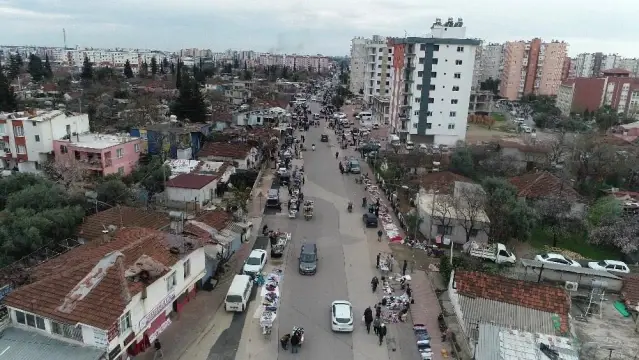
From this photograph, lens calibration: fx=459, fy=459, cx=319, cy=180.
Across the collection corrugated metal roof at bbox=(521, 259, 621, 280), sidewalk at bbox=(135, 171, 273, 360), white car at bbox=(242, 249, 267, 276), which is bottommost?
sidewalk at bbox=(135, 171, 273, 360)

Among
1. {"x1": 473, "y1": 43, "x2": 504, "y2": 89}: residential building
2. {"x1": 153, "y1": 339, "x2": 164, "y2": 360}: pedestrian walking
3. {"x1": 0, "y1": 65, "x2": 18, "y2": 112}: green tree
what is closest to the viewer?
{"x1": 153, "y1": 339, "x2": 164, "y2": 360}: pedestrian walking

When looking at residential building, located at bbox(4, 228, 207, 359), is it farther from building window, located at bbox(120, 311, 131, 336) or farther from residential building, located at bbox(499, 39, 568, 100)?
residential building, located at bbox(499, 39, 568, 100)

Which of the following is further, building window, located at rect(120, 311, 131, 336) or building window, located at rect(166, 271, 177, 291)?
building window, located at rect(166, 271, 177, 291)

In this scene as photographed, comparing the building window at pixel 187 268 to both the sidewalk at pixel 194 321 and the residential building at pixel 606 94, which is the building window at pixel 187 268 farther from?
the residential building at pixel 606 94

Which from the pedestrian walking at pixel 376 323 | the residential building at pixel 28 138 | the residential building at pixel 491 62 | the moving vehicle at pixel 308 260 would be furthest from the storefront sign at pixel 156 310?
the residential building at pixel 491 62

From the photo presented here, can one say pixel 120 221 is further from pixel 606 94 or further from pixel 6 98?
pixel 606 94

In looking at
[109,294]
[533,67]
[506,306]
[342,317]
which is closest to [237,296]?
[342,317]

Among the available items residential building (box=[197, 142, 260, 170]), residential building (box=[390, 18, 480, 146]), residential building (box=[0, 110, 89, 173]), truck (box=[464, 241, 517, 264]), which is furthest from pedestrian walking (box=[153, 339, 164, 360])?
residential building (box=[390, 18, 480, 146])
